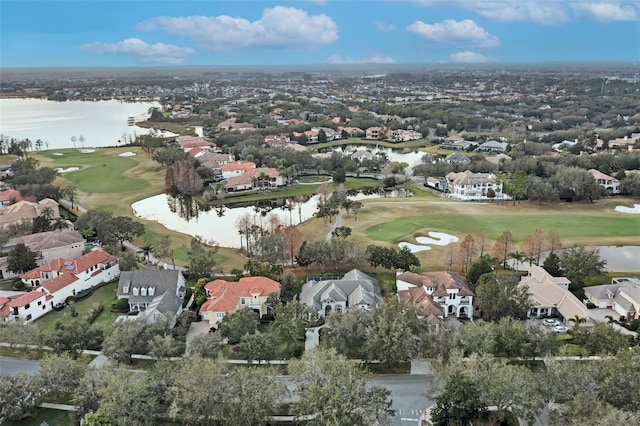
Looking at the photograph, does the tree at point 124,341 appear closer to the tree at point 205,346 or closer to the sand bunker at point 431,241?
the tree at point 205,346

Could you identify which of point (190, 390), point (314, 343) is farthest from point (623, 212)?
point (190, 390)

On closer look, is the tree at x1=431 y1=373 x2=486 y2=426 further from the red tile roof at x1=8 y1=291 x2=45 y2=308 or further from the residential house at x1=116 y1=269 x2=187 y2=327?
the red tile roof at x1=8 y1=291 x2=45 y2=308

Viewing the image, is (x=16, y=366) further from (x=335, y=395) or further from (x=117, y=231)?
(x=335, y=395)

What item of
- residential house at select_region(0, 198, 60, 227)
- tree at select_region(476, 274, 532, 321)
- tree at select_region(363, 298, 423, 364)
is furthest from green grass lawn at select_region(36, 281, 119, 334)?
tree at select_region(476, 274, 532, 321)

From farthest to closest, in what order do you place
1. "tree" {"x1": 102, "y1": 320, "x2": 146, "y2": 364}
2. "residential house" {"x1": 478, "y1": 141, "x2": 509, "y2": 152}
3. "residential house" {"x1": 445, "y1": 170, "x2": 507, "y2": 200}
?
"residential house" {"x1": 478, "y1": 141, "x2": 509, "y2": 152} → "residential house" {"x1": 445, "y1": 170, "x2": 507, "y2": 200} → "tree" {"x1": 102, "y1": 320, "x2": 146, "y2": 364}

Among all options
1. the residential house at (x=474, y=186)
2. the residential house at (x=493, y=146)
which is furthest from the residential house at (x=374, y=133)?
the residential house at (x=474, y=186)

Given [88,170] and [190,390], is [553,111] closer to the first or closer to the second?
[88,170]
